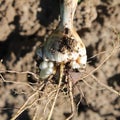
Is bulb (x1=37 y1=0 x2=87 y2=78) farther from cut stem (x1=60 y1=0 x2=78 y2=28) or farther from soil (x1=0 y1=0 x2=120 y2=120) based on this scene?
soil (x1=0 y1=0 x2=120 y2=120)

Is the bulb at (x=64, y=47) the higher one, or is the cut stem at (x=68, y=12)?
the cut stem at (x=68, y=12)

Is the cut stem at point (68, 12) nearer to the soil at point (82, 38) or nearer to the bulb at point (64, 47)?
the bulb at point (64, 47)

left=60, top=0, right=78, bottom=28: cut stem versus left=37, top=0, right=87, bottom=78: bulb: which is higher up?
left=60, top=0, right=78, bottom=28: cut stem

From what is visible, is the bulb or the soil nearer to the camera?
the bulb

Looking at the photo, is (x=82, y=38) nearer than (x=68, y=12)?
No

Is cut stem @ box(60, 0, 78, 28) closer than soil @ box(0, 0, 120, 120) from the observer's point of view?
Yes

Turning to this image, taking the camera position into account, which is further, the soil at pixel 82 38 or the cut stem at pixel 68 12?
the soil at pixel 82 38

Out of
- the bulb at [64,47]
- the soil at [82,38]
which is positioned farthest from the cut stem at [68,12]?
the soil at [82,38]

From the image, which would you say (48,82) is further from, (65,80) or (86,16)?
(86,16)

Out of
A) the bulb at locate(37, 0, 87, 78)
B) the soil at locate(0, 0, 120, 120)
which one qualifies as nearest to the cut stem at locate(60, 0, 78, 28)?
the bulb at locate(37, 0, 87, 78)
